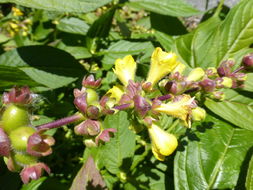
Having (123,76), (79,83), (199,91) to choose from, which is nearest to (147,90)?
(123,76)

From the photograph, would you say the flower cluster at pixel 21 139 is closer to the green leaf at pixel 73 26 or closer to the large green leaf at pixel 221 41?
the large green leaf at pixel 221 41

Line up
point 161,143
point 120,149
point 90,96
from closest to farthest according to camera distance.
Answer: point 90,96, point 161,143, point 120,149

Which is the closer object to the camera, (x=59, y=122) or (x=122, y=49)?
(x=59, y=122)

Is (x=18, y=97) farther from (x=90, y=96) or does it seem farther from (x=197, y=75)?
(x=197, y=75)

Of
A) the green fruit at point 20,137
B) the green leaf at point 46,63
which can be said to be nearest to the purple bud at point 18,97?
the green fruit at point 20,137

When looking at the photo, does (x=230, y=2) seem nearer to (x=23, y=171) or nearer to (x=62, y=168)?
(x=62, y=168)

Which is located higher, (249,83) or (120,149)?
(249,83)

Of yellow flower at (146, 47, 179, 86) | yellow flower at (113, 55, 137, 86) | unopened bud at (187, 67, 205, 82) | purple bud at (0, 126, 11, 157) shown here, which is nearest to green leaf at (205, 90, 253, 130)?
unopened bud at (187, 67, 205, 82)

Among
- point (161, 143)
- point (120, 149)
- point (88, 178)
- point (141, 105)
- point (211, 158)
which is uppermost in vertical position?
point (141, 105)

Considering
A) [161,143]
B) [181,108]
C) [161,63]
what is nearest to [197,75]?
[161,63]
